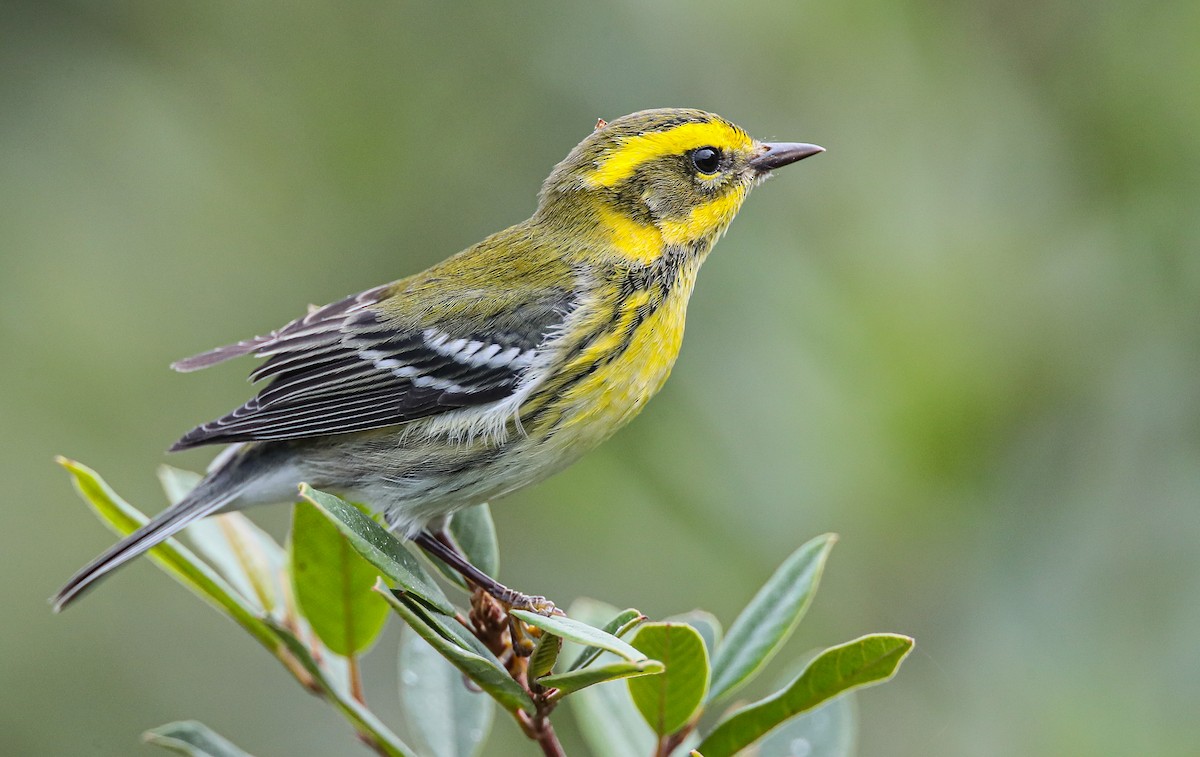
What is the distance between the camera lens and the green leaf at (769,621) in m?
2.20

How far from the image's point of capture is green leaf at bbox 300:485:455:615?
1.79m

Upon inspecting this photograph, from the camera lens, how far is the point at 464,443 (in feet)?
10.4

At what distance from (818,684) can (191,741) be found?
1.07 m

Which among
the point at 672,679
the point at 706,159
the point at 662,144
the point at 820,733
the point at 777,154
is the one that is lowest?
the point at 820,733

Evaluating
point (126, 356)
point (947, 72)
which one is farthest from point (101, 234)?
point (947, 72)

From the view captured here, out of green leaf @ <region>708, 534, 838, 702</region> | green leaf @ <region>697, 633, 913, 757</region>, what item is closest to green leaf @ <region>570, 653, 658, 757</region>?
green leaf @ <region>708, 534, 838, 702</region>

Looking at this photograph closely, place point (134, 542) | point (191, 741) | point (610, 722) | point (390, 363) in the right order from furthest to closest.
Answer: point (390, 363), point (134, 542), point (610, 722), point (191, 741)

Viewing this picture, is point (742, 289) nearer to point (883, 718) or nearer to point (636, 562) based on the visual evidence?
point (636, 562)

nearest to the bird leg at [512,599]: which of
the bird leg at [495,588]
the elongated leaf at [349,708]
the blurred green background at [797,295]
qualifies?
the bird leg at [495,588]

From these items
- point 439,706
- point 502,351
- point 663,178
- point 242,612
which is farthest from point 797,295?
point 242,612

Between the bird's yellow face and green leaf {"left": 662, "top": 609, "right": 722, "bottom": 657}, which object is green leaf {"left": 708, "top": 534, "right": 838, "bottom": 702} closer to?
green leaf {"left": 662, "top": 609, "right": 722, "bottom": 657}

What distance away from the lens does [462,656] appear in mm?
1765

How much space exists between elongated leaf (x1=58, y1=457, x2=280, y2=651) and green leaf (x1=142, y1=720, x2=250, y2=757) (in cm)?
18

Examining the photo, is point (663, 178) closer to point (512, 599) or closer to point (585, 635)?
point (512, 599)
